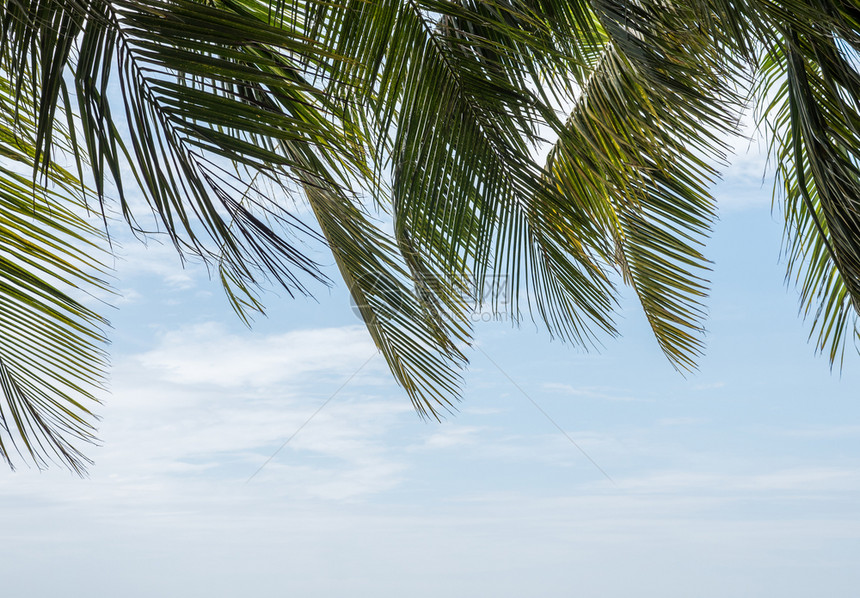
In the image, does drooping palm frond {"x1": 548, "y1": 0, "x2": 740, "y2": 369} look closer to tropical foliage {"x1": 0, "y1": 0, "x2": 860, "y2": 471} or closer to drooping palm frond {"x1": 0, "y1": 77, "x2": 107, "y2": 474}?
tropical foliage {"x1": 0, "y1": 0, "x2": 860, "y2": 471}

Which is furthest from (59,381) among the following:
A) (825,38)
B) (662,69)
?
(825,38)

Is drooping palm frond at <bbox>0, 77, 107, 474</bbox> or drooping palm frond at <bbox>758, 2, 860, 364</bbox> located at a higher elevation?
drooping palm frond at <bbox>758, 2, 860, 364</bbox>

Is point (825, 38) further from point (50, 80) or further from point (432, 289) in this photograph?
point (50, 80)

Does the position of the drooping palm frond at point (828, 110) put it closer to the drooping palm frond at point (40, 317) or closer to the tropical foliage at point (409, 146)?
the tropical foliage at point (409, 146)

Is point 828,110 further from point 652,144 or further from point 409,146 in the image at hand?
point 409,146

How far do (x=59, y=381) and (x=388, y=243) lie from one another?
1.15 meters

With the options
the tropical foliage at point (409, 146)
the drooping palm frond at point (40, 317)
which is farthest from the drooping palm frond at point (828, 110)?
the drooping palm frond at point (40, 317)

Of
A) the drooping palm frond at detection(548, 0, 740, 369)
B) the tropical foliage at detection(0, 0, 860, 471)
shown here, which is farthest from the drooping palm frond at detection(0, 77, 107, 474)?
the drooping palm frond at detection(548, 0, 740, 369)

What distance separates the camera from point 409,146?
179 centimetres

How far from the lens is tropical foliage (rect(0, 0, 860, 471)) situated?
1.25 m

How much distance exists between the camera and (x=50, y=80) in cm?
121

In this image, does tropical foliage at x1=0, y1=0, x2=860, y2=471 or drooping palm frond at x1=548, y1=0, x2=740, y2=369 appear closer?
tropical foliage at x1=0, y1=0, x2=860, y2=471

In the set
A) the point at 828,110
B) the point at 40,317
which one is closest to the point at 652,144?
the point at 828,110

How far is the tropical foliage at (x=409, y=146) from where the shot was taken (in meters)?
1.25
